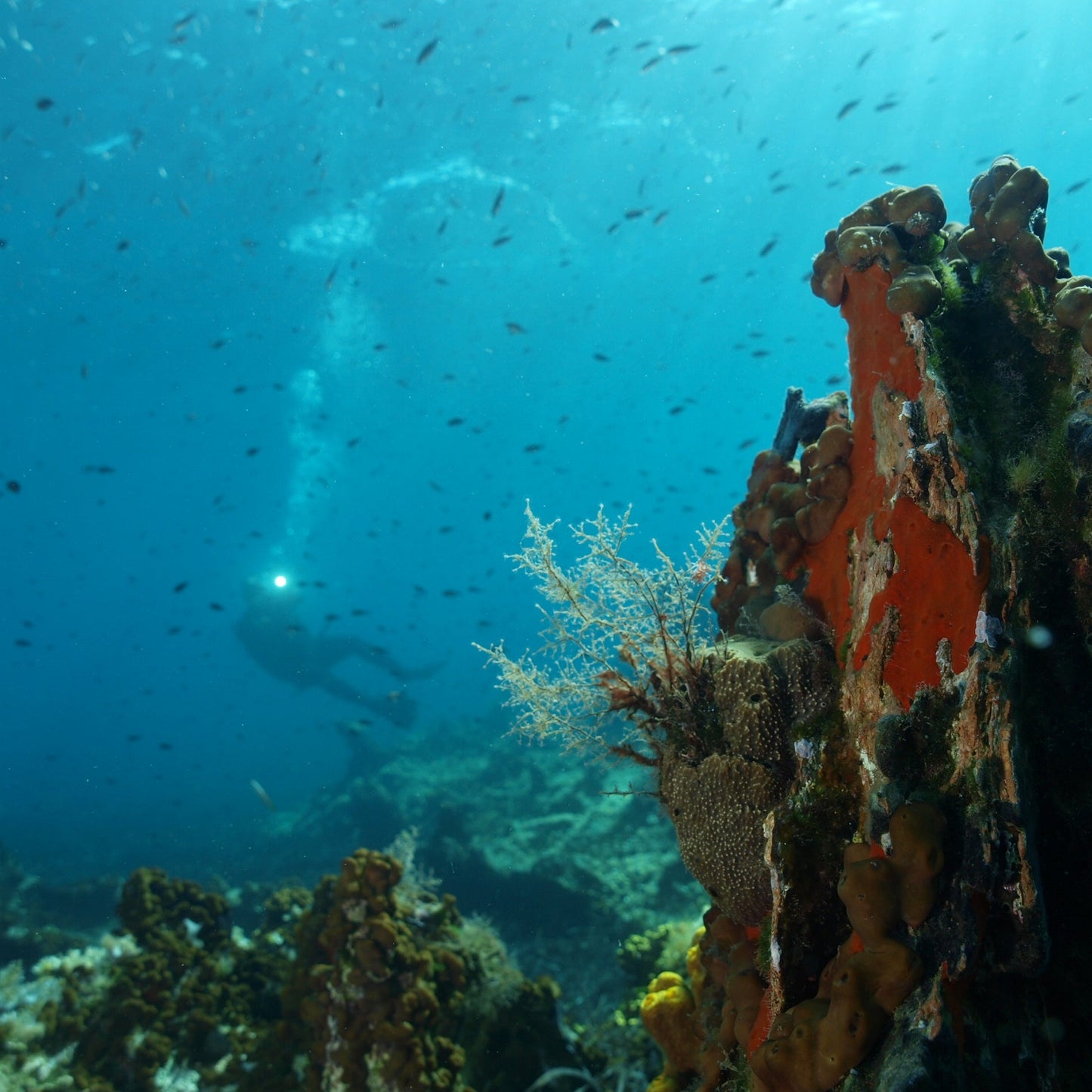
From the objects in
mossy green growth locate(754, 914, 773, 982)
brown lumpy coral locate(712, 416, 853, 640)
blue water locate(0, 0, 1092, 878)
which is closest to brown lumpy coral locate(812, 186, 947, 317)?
brown lumpy coral locate(712, 416, 853, 640)

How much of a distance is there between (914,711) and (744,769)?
1138 millimetres

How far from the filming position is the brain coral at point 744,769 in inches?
136

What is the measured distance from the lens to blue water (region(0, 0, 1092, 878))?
2416 cm

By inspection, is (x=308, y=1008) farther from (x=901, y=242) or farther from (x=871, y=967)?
(x=901, y=242)

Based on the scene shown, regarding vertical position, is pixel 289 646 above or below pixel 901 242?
above

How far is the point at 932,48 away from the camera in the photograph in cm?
2784

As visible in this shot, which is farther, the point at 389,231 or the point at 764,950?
the point at 389,231

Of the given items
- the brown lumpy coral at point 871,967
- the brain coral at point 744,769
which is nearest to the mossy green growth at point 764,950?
the brain coral at point 744,769

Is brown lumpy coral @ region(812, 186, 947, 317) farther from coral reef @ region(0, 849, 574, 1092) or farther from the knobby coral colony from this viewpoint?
coral reef @ region(0, 849, 574, 1092)

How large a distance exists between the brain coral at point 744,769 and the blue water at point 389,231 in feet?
45.5

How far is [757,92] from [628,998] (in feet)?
122

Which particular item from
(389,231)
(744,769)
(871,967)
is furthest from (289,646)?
(871,967)

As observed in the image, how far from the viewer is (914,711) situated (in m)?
2.70

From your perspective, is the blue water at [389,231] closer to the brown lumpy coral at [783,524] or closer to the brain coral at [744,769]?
the brown lumpy coral at [783,524]
